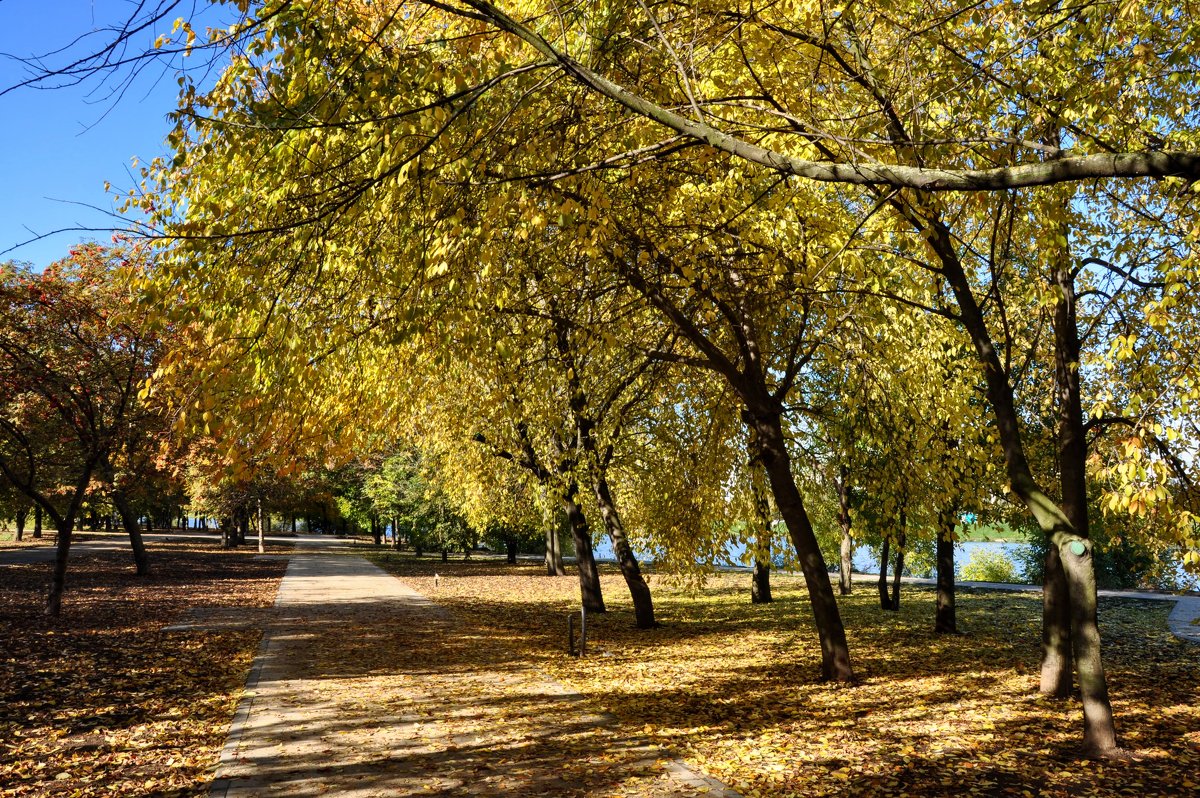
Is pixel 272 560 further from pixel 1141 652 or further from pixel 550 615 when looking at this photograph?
pixel 1141 652

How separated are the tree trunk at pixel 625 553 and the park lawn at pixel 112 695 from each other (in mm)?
6619

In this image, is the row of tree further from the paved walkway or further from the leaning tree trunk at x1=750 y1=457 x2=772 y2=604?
the paved walkway

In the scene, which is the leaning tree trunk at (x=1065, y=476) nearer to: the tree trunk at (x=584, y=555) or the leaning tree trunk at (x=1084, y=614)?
the leaning tree trunk at (x=1084, y=614)

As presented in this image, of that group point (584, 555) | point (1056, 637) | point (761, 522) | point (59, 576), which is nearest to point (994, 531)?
point (584, 555)

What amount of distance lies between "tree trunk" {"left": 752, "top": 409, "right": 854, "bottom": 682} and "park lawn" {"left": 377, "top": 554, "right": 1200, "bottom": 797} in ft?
1.42

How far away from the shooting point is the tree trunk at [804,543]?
999 cm

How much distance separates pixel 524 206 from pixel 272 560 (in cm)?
3622

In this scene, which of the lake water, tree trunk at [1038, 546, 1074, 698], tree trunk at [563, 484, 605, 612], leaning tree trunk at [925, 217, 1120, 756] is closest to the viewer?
leaning tree trunk at [925, 217, 1120, 756]

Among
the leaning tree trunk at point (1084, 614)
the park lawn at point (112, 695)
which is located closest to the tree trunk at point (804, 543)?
the leaning tree trunk at point (1084, 614)

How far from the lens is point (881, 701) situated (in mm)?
9055

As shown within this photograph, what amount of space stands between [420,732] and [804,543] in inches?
208

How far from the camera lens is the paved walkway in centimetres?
594

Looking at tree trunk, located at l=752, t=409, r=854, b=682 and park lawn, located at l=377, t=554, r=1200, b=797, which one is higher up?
tree trunk, located at l=752, t=409, r=854, b=682

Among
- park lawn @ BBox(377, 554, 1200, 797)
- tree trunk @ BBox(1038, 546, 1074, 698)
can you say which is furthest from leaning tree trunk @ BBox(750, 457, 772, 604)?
tree trunk @ BBox(1038, 546, 1074, 698)
